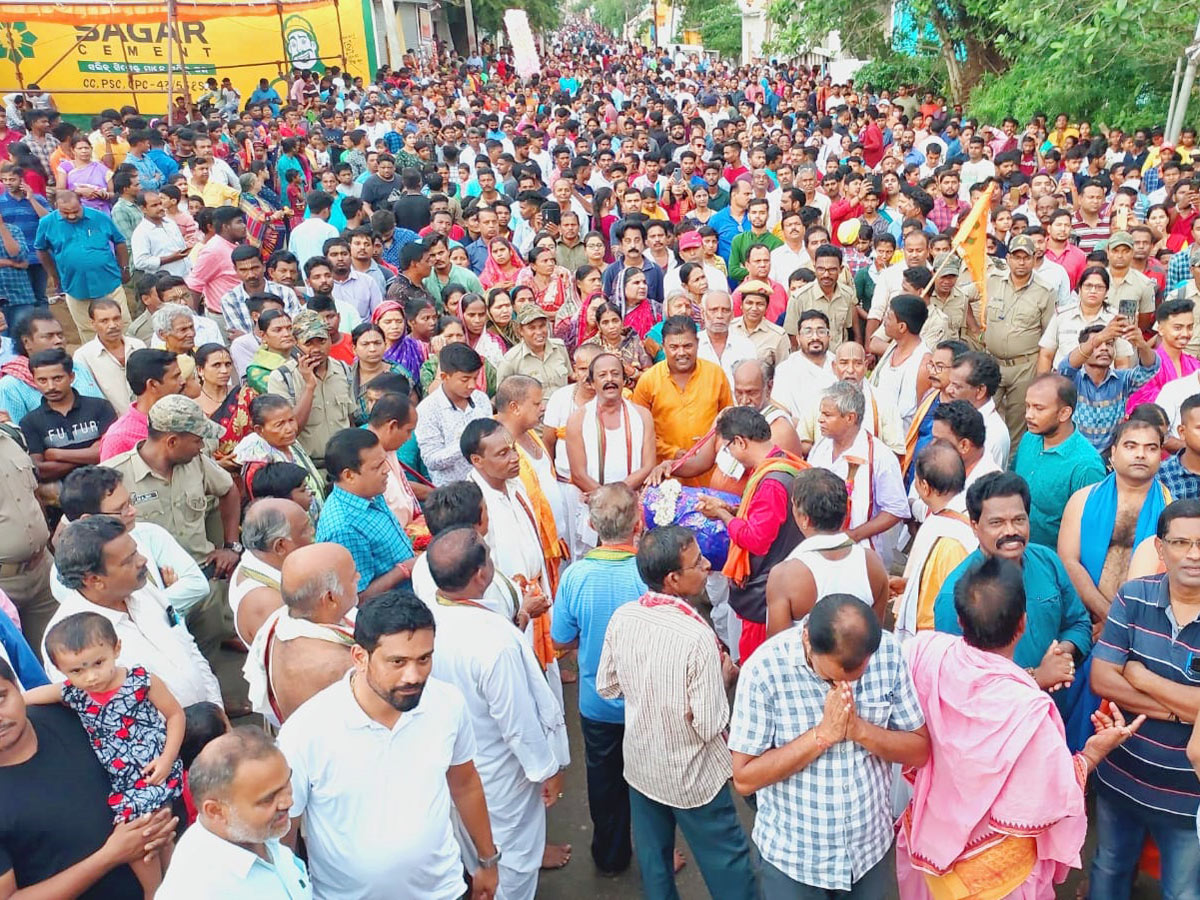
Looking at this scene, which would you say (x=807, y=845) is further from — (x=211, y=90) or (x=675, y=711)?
(x=211, y=90)

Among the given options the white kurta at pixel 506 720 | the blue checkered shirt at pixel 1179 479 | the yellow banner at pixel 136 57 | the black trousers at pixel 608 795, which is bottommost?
the black trousers at pixel 608 795

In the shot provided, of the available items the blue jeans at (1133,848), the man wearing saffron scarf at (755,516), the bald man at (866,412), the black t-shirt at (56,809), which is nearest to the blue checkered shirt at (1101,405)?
the bald man at (866,412)

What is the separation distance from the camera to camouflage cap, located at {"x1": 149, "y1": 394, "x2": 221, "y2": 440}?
13.0ft

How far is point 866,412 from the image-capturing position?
4523mm

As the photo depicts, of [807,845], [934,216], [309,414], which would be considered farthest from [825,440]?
[934,216]

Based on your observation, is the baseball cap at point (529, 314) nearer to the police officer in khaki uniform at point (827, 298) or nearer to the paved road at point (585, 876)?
the police officer in khaki uniform at point (827, 298)

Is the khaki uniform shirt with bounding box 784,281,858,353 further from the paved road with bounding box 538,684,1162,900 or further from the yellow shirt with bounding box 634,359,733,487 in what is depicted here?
the paved road with bounding box 538,684,1162,900

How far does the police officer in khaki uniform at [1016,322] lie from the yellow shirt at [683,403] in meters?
2.25

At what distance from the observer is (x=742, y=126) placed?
15.0 metres

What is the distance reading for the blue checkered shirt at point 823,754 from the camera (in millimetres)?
2418

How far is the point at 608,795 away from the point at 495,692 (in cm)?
84

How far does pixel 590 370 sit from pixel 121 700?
9.22 ft

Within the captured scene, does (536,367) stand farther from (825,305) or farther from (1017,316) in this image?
(1017,316)

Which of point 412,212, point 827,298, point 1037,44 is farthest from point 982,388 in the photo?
point 1037,44
